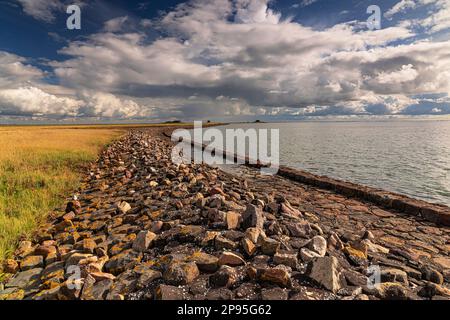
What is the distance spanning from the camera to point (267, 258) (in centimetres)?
327

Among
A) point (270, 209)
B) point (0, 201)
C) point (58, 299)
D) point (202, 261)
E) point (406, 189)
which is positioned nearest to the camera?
point (58, 299)

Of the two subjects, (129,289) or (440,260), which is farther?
(440,260)

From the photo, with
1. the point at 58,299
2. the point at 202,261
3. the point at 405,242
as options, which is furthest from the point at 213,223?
the point at 405,242

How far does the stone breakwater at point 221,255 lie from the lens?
9.05 feet

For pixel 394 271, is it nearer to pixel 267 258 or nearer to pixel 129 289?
pixel 267 258

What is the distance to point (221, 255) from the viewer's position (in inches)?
125

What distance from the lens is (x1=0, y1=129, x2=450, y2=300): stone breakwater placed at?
276cm

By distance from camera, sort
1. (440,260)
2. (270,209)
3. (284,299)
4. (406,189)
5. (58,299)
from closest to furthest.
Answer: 1. (284,299)
2. (58,299)
3. (440,260)
4. (270,209)
5. (406,189)

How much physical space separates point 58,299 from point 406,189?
11596 mm

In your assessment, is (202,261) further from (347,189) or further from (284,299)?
(347,189)
